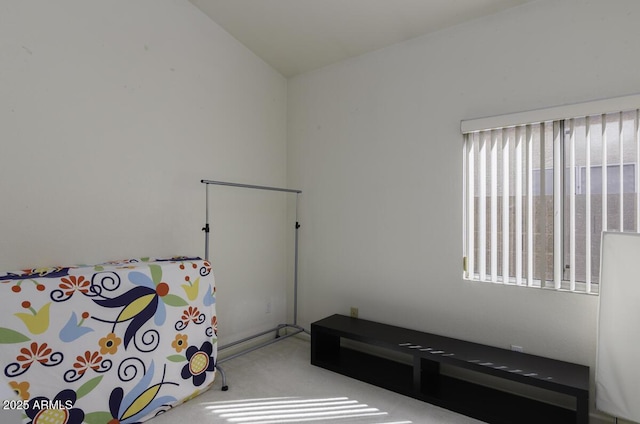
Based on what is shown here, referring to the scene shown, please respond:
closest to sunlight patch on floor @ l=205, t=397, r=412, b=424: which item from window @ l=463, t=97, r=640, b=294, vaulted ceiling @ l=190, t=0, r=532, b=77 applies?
window @ l=463, t=97, r=640, b=294

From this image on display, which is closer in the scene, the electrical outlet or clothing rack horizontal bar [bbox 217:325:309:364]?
the electrical outlet

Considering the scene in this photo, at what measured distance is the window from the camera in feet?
6.55

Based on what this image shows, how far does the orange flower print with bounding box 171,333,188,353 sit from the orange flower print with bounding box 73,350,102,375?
1.34ft

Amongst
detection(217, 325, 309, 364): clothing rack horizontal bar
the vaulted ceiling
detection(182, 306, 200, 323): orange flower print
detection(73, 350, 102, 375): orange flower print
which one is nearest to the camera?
detection(73, 350, 102, 375): orange flower print

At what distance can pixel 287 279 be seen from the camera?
3.55 meters

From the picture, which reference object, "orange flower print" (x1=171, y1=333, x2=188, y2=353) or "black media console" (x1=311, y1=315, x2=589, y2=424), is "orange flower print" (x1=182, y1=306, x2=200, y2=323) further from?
"black media console" (x1=311, y1=315, x2=589, y2=424)

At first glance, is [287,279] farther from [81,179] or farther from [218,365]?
[81,179]

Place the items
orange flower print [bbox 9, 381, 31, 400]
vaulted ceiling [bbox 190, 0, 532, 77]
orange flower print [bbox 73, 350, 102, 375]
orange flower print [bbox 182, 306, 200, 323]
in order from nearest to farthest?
orange flower print [bbox 9, 381, 31, 400] → orange flower print [bbox 73, 350, 102, 375] → orange flower print [bbox 182, 306, 200, 323] → vaulted ceiling [bbox 190, 0, 532, 77]

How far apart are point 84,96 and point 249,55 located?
152cm

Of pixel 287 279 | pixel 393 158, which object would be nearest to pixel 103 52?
pixel 393 158

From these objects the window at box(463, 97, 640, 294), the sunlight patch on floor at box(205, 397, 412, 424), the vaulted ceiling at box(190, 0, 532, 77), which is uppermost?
the vaulted ceiling at box(190, 0, 532, 77)

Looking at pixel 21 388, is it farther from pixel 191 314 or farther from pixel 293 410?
pixel 293 410

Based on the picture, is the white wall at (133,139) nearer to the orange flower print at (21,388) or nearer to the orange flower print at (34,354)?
the orange flower print at (34,354)

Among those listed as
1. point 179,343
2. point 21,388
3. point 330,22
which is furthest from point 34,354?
point 330,22
